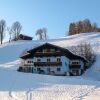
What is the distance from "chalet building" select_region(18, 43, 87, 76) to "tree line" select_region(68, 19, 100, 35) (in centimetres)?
6150

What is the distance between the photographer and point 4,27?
129750 millimetres

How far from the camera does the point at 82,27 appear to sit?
13838cm

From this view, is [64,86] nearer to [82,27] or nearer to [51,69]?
[51,69]

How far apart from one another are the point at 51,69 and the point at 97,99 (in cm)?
4106

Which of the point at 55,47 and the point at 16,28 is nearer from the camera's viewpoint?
the point at 55,47

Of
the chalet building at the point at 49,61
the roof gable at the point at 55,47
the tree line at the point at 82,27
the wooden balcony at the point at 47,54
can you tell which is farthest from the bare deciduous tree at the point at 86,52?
the tree line at the point at 82,27

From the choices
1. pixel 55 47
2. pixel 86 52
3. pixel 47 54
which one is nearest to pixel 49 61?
pixel 47 54

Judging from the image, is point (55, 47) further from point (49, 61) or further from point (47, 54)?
point (49, 61)

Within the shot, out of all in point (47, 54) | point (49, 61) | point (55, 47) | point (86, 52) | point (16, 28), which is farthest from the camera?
point (16, 28)

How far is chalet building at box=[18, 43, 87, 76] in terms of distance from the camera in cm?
7044

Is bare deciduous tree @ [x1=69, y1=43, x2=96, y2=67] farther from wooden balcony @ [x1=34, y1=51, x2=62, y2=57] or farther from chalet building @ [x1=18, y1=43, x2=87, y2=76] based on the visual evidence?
wooden balcony @ [x1=34, y1=51, x2=62, y2=57]

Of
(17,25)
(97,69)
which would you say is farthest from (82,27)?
(97,69)

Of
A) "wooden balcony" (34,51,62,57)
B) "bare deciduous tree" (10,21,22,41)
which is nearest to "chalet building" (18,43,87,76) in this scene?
"wooden balcony" (34,51,62,57)

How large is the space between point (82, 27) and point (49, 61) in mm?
69564
